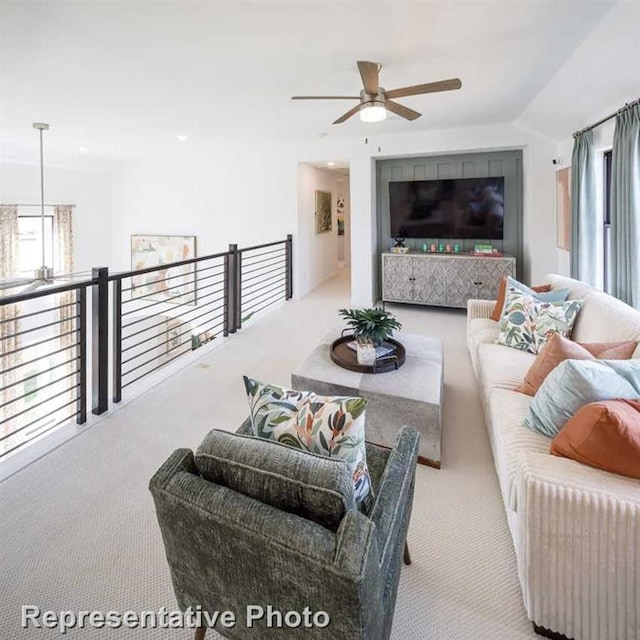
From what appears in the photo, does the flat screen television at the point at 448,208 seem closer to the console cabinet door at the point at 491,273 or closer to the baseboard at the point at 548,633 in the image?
the console cabinet door at the point at 491,273

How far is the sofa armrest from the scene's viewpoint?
4.02 feet

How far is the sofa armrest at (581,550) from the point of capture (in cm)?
123

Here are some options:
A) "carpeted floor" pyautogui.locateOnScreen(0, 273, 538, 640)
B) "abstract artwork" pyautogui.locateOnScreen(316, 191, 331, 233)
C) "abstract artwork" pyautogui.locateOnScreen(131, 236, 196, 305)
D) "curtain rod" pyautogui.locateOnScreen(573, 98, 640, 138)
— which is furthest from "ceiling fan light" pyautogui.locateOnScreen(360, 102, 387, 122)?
"abstract artwork" pyautogui.locateOnScreen(131, 236, 196, 305)

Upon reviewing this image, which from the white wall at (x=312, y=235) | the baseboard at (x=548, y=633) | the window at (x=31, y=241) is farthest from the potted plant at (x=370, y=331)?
the window at (x=31, y=241)

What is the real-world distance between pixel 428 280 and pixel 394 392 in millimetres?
3607

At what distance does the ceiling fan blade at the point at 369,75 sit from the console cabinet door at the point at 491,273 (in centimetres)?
302

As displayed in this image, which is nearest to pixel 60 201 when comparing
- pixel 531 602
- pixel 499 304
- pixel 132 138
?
pixel 132 138

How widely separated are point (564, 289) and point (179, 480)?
3.24 m

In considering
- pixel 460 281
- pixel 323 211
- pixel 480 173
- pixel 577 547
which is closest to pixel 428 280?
pixel 460 281

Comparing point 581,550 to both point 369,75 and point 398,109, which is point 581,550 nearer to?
point 369,75

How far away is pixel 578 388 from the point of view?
5.09 feet

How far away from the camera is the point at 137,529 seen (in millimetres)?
1792

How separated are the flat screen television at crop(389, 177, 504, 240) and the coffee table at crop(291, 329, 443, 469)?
349 centimetres

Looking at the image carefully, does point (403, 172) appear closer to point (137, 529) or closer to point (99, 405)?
point (99, 405)
